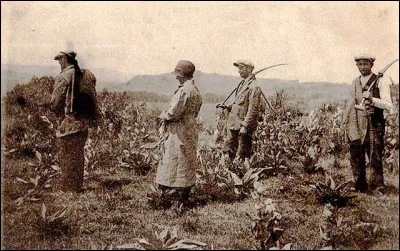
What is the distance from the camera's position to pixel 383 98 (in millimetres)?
5258

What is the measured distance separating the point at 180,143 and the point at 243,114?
1.64 meters

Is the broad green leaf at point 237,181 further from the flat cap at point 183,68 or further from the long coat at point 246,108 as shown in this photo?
the flat cap at point 183,68

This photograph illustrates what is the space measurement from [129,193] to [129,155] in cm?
110

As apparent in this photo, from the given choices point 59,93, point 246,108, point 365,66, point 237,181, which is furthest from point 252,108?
point 59,93

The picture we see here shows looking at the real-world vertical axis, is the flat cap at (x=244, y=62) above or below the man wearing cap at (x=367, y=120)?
above

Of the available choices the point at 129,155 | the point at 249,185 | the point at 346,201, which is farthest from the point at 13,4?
the point at 346,201

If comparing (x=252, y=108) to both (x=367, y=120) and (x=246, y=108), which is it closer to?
(x=246, y=108)

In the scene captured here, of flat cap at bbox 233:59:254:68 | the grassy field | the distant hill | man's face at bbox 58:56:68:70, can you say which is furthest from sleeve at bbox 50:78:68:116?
flat cap at bbox 233:59:254:68

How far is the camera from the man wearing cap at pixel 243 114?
20.9 feet

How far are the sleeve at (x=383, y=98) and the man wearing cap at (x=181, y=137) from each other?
2.13 m

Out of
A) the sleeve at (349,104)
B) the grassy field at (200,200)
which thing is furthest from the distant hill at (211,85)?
Result: the sleeve at (349,104)

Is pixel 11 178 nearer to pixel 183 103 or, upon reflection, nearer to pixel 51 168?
pixel 51 168

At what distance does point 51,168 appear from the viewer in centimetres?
647

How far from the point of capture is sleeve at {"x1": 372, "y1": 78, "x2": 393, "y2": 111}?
5094 mm
